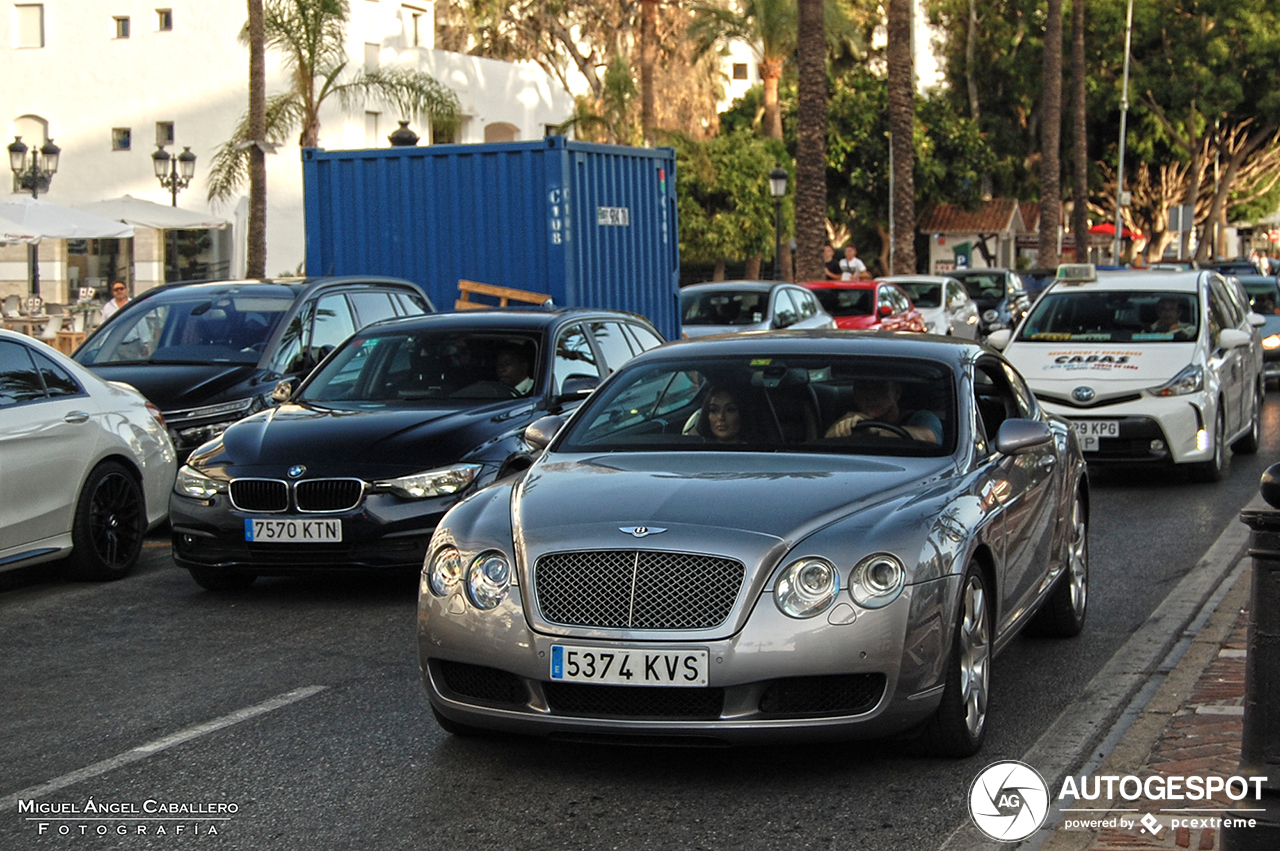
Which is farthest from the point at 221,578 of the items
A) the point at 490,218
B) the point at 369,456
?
the point at 490,218

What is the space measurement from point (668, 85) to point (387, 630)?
5172 centimetres

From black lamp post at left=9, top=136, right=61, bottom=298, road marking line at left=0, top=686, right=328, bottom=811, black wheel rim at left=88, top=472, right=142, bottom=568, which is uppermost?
black lamp post at left=9, top=136, right=61, bottom=298

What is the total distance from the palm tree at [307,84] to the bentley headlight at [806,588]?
26366mm

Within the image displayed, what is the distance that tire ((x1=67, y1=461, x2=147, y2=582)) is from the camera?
963 cm

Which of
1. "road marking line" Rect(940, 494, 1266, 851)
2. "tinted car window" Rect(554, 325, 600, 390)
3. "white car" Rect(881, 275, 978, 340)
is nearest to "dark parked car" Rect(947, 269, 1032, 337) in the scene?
"white car" Rect(881, 275, 978, 340)

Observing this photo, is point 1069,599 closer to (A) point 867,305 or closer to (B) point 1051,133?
(A) point 867,305

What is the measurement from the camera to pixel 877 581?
5.27 metres

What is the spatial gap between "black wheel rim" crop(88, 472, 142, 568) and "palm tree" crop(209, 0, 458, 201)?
21.0 meters

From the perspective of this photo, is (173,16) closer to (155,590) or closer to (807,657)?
(155,590)

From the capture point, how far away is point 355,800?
209 inches

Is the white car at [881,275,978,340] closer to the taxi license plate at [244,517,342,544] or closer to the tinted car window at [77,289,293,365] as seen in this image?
the tinted car window at [77,289,293,365]

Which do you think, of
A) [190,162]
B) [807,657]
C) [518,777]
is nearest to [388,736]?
[518,777]

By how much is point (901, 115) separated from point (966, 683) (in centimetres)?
3011

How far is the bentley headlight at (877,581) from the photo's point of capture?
17.1 ft
